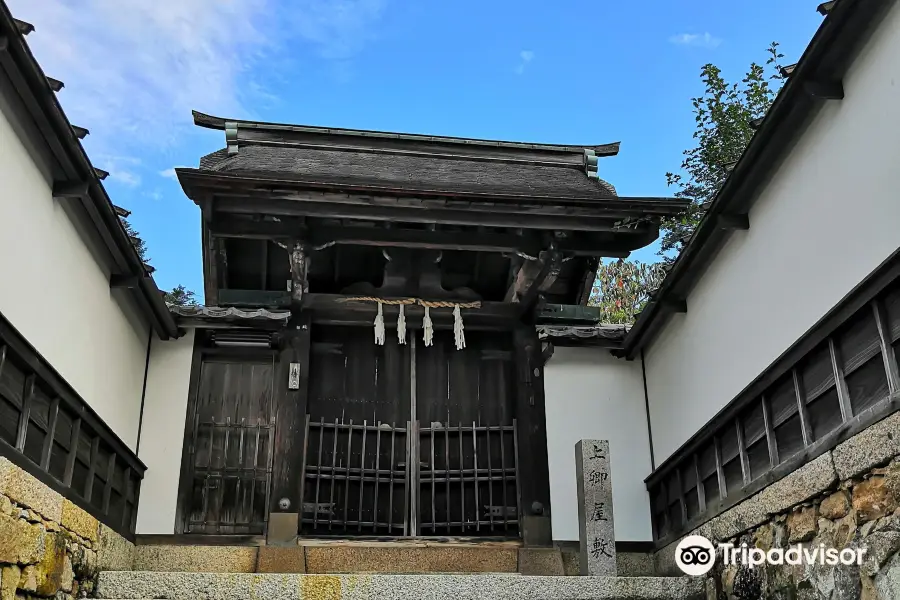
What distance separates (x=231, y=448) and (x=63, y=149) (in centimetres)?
414

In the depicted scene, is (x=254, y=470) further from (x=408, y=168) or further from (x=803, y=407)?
(x=803, y=407)

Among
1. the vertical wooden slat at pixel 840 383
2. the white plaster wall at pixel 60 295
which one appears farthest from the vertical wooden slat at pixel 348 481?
the vertical wooden slat at pixel 840 383

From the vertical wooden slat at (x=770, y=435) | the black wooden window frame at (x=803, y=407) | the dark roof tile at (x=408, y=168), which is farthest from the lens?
the dark roof tile at (x=408, y=168)

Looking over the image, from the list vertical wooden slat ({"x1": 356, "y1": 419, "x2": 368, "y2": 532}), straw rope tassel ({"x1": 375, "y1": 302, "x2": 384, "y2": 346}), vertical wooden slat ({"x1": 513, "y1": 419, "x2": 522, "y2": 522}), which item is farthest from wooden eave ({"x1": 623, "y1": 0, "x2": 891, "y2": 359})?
vertical wooden slat ({"x1": 356, "y1": 419, "x2": 368, "y2": 532})

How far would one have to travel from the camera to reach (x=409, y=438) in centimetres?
919

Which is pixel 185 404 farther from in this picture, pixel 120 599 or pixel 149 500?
pixel 120 599

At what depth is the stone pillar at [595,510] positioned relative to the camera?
22.0ft

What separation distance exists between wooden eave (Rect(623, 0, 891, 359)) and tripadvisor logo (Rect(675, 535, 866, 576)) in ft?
7.75

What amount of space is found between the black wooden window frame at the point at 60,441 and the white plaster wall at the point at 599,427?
4414mm

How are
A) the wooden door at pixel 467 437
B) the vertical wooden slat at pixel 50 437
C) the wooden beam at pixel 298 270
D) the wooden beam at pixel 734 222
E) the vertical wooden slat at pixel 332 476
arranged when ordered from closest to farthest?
the vertical wooden slat at pixel 50 437
the wooden beam at pixel 734 222
the wooden beam at pixel 298 270
the vertical wooden slat at pixel 332 476
the wooden door at pixel 467 437

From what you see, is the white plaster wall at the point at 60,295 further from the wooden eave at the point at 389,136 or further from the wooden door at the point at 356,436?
the wooden eave at the point at 389,136

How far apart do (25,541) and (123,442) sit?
9.41 ft

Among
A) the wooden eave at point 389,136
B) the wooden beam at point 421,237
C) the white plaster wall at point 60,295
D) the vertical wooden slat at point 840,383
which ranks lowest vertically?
the vertical wooden slat at point 840,383

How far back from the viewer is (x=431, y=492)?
900cm
